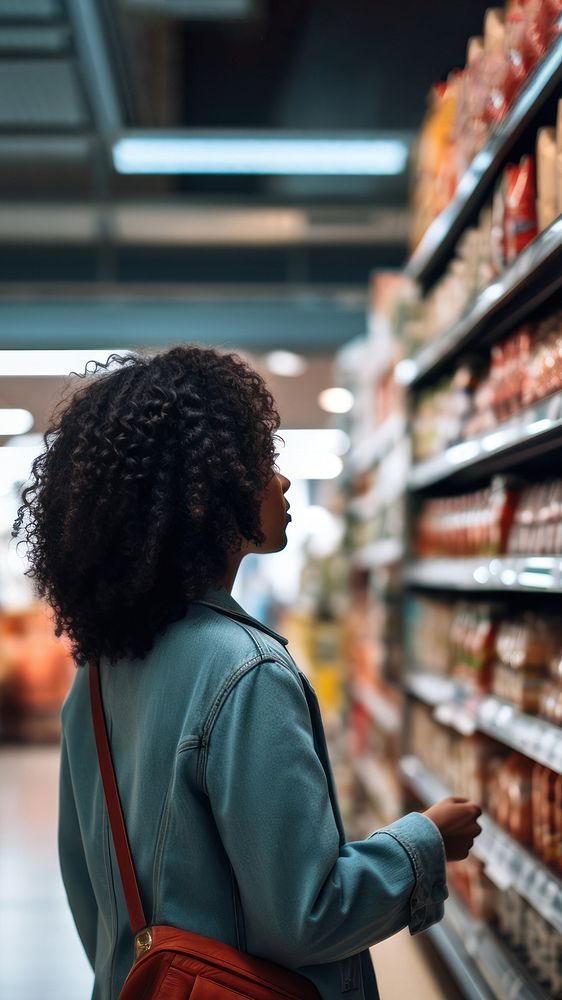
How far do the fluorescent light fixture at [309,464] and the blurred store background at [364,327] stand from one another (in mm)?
1688

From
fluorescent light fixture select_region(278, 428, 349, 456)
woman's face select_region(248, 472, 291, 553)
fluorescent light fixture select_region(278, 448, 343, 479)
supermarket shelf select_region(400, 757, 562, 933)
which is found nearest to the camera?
woman's face select_region(248, 472, 291, 553)

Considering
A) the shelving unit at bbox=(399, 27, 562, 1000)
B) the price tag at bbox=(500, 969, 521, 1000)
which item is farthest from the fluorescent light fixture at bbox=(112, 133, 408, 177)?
the price tag at bbox=(500, 969, 521, 1000)

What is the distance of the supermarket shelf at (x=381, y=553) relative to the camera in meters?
3.98

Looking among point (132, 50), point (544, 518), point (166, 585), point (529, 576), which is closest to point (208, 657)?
point (166, 585)

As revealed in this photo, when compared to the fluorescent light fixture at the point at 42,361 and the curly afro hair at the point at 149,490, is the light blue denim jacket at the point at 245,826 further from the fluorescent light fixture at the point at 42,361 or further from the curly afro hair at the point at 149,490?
the fluorescent light fixture at the point at 42,361

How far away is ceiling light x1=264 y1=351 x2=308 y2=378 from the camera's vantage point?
29.0 feet

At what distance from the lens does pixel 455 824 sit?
142 cm

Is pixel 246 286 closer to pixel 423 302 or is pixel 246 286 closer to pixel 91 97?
pixel 91 97

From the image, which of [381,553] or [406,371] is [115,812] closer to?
[406,371]

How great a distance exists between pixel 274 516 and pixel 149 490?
0.20m

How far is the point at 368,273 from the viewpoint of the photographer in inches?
313

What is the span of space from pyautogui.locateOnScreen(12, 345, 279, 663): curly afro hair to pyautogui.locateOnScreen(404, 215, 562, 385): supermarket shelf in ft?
2.80

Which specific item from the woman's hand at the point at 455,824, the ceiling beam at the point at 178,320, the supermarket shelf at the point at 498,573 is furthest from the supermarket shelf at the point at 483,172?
the ceiling beam at the point at 178,320

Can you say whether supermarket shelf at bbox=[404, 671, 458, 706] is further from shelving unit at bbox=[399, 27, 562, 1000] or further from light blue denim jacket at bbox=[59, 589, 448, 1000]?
light blue denim jacket at bbox=[59, 589, 448, 1000]
